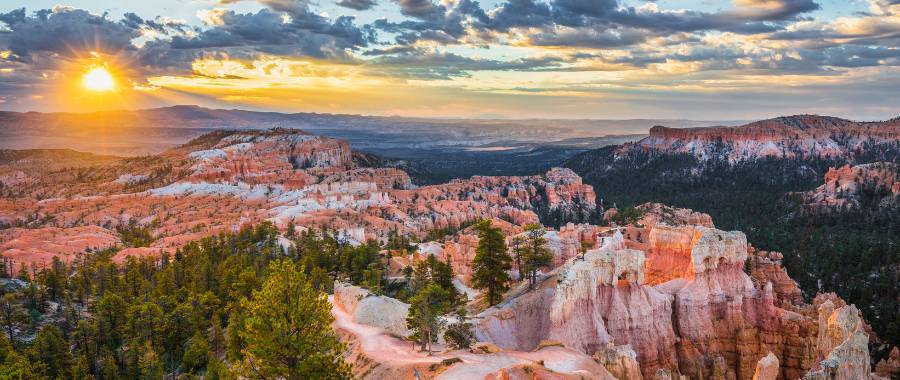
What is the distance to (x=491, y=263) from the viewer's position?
44.1 meters

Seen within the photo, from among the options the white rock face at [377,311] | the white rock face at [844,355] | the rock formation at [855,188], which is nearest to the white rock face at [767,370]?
the white rock face at [844,355]

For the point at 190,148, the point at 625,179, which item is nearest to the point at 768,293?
the point at 625,179

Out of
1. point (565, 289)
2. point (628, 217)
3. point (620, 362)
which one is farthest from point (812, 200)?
point (620, 362)

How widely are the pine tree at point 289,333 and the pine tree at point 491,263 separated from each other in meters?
19.4

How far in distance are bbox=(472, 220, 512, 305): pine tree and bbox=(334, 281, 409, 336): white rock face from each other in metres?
6.01

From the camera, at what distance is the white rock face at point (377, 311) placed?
3869 cm

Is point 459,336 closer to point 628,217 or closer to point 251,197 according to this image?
point 628,217

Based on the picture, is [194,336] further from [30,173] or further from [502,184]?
[30,173]

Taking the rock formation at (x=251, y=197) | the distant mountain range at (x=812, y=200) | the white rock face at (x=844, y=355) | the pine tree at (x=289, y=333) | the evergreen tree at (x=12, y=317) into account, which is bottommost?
the rock formation at (x=251, y=197)

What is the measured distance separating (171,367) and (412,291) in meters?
18.5

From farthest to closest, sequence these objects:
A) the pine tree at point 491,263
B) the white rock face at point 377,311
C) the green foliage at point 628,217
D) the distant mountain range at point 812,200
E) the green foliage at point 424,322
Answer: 1. the green foliage at point 628,217
2. the distant mountain range at point 812,200
3. the pine tree at point 491,263
4. the white rock face at point 377,311
5. the green foliage at point 424,322

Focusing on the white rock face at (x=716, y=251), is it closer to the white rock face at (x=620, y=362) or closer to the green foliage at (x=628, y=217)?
the white rock face at (x=620, y=362)

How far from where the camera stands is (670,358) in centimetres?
3769

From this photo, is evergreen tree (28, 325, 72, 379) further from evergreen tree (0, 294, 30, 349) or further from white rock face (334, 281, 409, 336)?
white rock face (334, 281, 409, 336)
